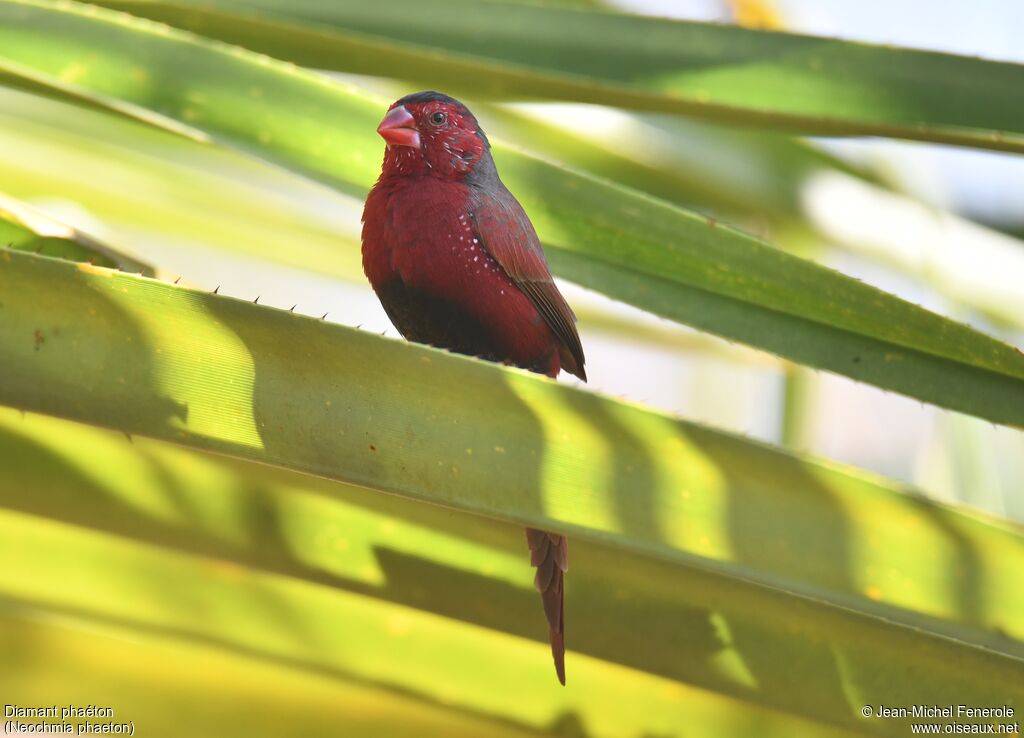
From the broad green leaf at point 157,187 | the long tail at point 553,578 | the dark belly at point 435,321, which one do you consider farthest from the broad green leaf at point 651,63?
the broad green leaf at point 157,187

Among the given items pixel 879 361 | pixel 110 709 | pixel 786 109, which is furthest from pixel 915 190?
pixel 110 709

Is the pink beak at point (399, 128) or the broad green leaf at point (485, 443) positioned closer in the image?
the broad green leaf at point (485, 443)

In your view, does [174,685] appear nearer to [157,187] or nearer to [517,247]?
[517,247]

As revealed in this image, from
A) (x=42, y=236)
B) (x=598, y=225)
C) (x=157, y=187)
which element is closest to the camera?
(x=42, y=236)

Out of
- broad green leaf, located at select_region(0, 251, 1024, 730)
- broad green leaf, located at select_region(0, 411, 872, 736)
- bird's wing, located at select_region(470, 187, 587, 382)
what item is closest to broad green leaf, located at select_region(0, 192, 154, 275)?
broad green leaf, located at select_region(0, 251, 1024, 730)

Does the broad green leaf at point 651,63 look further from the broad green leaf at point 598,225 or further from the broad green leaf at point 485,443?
the broad green leaf at point 485,443

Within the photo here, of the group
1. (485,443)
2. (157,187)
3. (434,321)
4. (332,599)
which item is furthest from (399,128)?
(157,187)

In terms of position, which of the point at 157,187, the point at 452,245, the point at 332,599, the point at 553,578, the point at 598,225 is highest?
the point at 598,225
